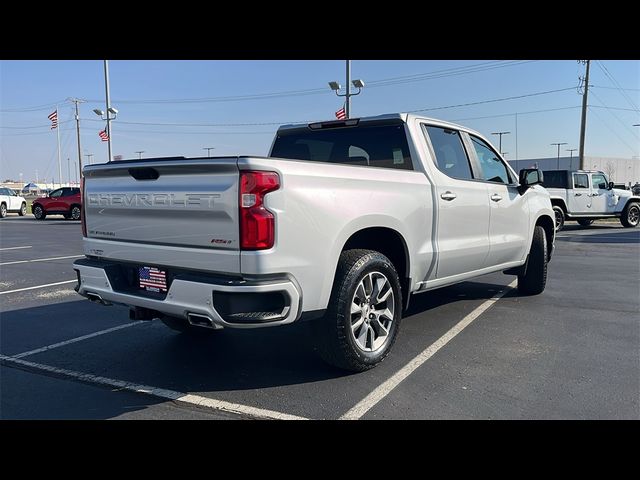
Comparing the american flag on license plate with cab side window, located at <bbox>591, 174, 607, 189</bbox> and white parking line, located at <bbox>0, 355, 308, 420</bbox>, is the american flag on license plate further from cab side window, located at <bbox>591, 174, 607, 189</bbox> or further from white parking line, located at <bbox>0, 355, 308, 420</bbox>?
cab side window, located at <bbox>591, 174, 607, 189</bbox>

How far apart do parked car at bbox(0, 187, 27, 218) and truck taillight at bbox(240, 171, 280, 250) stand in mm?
32442

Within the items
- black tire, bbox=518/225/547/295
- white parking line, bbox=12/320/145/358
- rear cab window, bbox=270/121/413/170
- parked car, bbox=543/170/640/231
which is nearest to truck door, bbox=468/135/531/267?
black tire, bbox=518/225/547/295

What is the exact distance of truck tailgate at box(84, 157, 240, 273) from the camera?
10.3 ft

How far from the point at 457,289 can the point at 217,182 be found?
486 cm

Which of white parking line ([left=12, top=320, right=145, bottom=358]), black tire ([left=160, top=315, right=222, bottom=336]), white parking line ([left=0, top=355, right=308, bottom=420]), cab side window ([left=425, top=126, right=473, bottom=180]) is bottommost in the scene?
white parking line ([left=0, top=355, right=308, bottom=420])

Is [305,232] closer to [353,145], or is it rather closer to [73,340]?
[353,145]

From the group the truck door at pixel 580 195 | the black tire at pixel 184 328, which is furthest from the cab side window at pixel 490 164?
the truck door at pixel 580 195

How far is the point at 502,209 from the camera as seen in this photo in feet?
18.5

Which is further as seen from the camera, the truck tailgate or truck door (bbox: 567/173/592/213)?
truck door (bbox: 567/173/592/213)

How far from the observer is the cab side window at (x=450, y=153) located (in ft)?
16.1

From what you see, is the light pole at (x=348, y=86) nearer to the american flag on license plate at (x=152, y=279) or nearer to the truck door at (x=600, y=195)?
the truck door at (x=600, y=195)

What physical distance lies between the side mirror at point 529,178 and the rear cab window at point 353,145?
2051 millimetres

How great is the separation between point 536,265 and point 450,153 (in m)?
2.39
